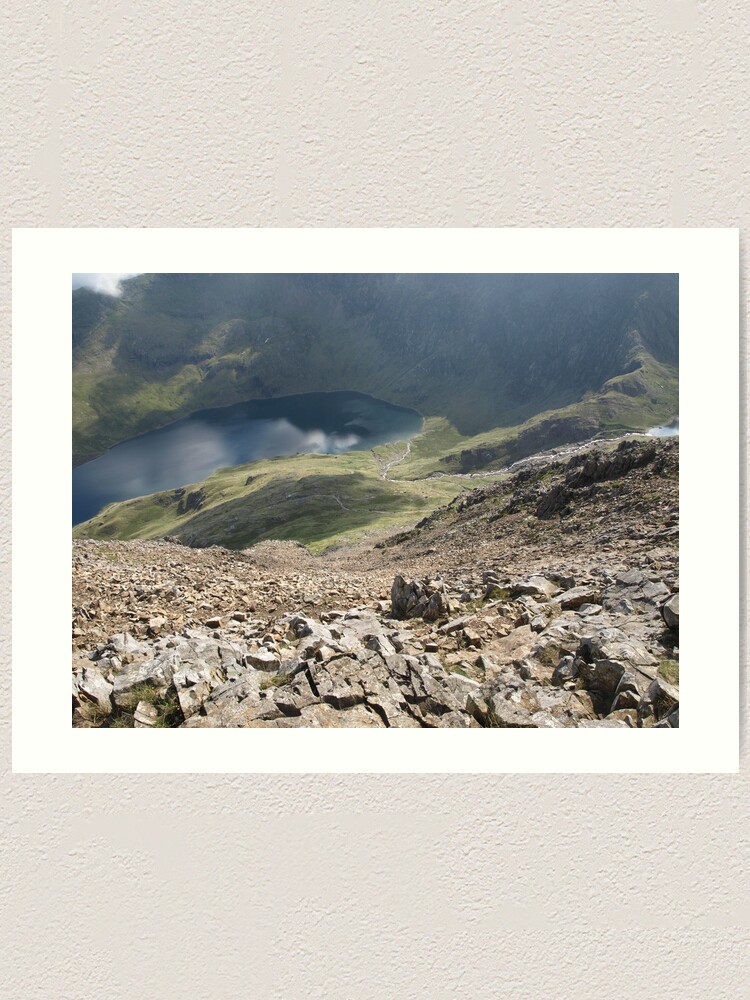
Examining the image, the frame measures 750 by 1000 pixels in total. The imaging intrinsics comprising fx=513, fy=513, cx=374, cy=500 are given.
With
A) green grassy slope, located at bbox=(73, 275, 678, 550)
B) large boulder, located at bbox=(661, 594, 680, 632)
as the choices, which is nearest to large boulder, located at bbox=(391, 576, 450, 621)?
large boulder, located at bbox=(661, 594, 680, 632)

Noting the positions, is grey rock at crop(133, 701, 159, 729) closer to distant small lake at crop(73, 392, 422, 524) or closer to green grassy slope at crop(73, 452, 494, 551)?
green grassy slope at crop(73, 452, 494, 551)

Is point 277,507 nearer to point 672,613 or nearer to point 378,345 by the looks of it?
point 672,613

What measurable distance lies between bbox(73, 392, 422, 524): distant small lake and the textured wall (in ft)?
290

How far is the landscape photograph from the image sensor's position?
4.07 metres

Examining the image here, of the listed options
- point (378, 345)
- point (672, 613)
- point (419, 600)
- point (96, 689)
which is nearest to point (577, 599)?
point (672, 613)

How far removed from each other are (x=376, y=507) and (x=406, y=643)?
59381 millimetres

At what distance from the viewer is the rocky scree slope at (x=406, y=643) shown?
151 inches
